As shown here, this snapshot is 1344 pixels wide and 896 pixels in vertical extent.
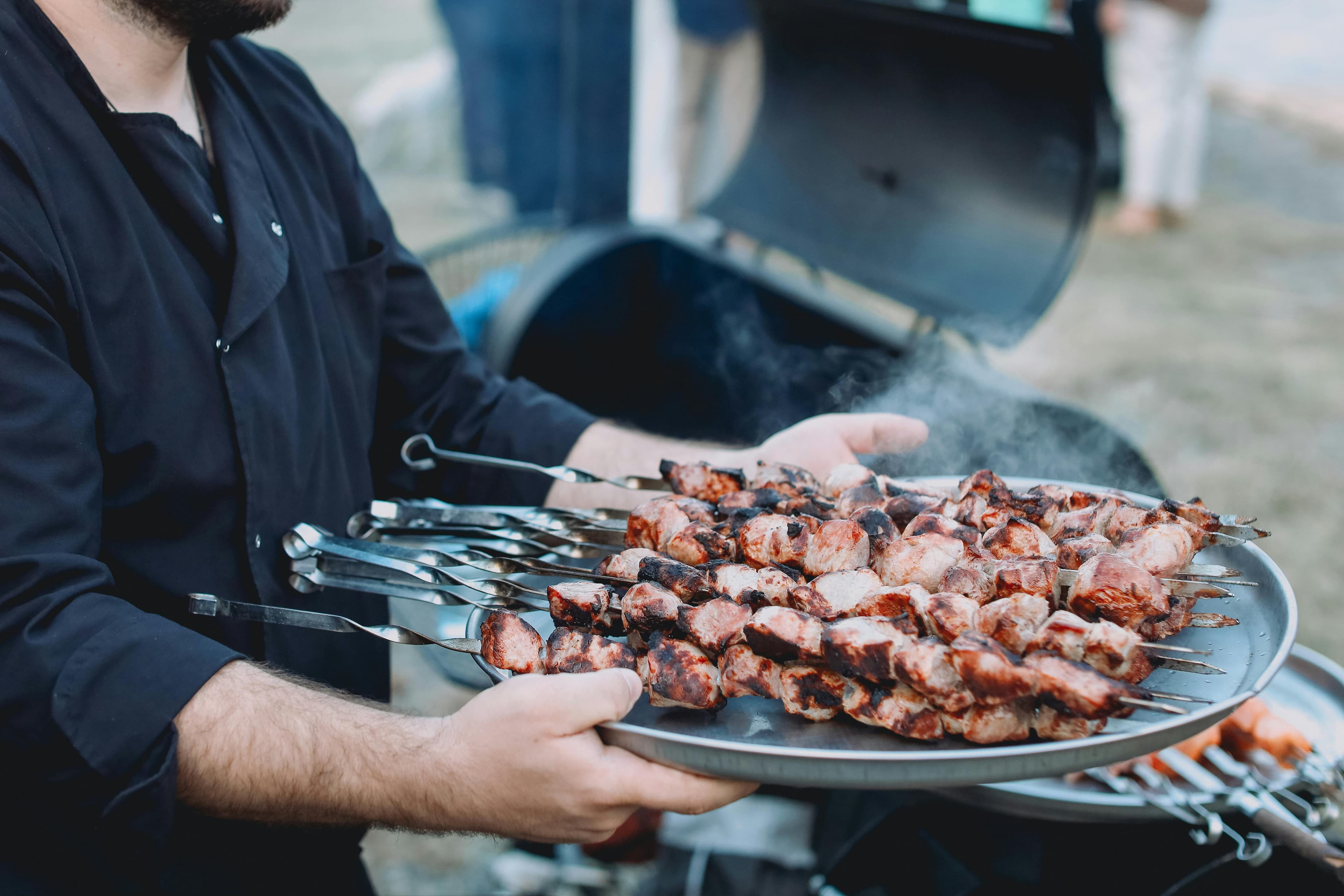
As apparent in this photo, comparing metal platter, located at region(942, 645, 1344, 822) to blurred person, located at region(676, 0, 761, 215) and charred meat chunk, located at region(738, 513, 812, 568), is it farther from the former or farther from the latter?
blurred person, located at region(676, 0, 761, 215)

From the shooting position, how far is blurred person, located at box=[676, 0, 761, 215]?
23.1ft

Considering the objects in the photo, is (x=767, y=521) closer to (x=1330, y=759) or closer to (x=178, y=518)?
(x=178, y=518)

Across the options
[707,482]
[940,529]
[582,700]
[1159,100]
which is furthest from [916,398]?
[1159,100]

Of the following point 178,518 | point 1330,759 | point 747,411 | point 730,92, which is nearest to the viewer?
point 178,518

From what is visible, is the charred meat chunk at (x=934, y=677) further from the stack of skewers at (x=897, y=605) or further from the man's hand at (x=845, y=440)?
the man's hand at (x=845, y=440)

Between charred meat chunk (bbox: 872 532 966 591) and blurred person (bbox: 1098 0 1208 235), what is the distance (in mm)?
9366

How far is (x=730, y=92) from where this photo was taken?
7.49 metres

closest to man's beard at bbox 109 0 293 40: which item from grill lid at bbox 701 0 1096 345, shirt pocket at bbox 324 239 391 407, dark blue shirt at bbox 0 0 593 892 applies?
dark blue shirt at bbox 0 0 593 892

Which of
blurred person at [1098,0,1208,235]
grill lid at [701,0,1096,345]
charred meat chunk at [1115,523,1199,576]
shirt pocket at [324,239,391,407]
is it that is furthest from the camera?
blurred person at [1098,0,1208,235]

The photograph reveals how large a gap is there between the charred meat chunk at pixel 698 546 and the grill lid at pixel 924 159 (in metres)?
1.81

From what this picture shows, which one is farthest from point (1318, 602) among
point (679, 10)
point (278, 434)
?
point (679, 10)

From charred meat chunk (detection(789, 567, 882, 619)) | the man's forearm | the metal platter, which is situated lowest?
Answer: the metal platter

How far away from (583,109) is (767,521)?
4002 mm

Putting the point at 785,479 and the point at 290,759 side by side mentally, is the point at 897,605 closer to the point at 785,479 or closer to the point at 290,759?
the point at 785,479
